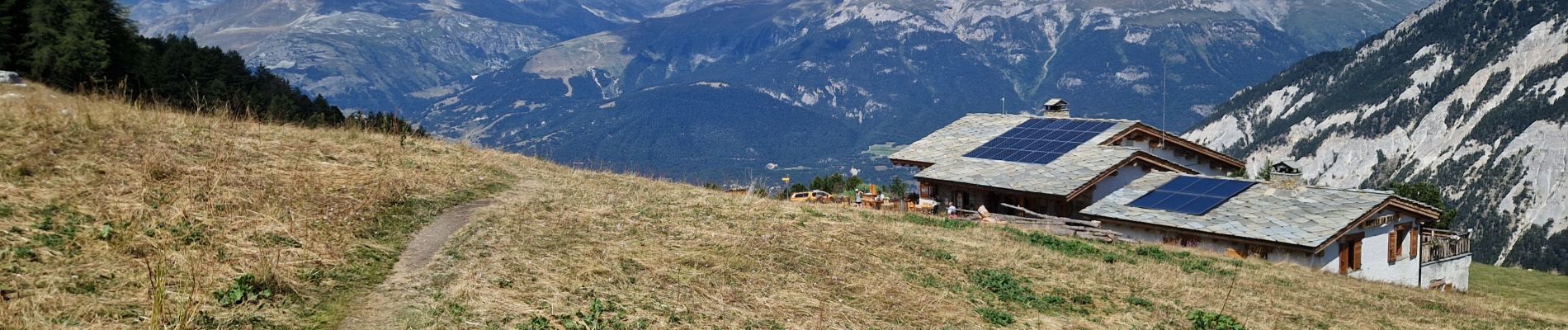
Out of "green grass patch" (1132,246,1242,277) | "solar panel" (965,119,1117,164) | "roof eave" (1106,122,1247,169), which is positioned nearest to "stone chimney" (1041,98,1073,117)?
"solar panel" (965,119,1117,164)

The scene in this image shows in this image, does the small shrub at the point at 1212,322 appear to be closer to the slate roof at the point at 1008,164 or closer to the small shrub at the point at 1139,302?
the small shrub at the point at 1139,302

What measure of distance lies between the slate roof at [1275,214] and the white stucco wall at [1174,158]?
30.6ft

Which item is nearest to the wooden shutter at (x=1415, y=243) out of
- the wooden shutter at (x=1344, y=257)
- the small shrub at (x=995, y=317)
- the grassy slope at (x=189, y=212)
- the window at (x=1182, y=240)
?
the wooden shutter at (x=1344, y=257)

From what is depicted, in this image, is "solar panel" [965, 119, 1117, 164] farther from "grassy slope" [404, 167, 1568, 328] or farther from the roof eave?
"grassy slope" [404, 167, 1568, 328]

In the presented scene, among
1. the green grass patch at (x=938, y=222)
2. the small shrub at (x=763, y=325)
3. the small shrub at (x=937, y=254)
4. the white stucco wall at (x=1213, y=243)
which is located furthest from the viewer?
the white stucco wall at (x=1213, y=243)

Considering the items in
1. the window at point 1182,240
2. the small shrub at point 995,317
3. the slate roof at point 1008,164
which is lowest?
the small shrub at point 995,317

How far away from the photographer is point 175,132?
19734 millimetres

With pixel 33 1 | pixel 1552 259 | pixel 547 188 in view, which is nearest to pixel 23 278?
pixel 547 188

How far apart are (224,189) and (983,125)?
36150 millimetres

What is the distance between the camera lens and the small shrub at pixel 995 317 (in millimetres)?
14984

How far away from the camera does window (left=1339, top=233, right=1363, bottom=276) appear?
1281 inches

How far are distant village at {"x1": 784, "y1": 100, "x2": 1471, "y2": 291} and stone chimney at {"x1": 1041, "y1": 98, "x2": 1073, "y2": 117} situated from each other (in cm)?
635

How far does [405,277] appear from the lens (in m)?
13.8

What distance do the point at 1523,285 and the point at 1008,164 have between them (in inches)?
813
